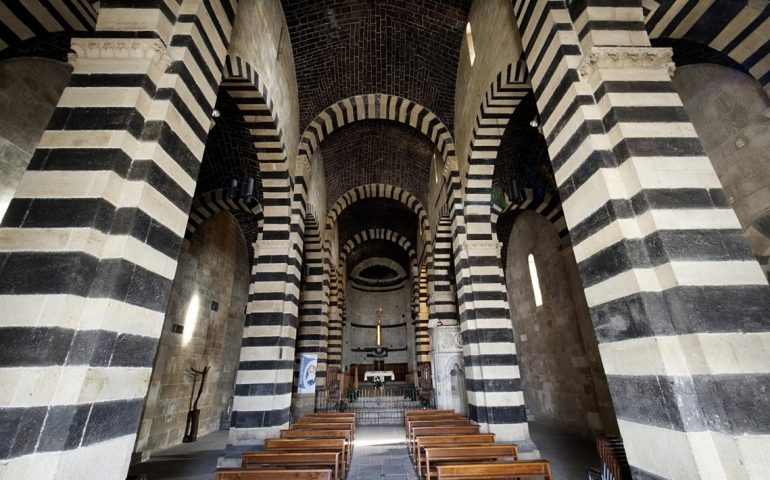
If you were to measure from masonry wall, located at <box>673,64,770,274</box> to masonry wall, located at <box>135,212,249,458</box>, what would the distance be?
11.7 meters

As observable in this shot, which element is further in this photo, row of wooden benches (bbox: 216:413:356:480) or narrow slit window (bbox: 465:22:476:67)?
narrow slit window (bbox: 465:22:476:67)

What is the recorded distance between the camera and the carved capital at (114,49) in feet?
10.5

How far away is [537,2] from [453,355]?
328 inches

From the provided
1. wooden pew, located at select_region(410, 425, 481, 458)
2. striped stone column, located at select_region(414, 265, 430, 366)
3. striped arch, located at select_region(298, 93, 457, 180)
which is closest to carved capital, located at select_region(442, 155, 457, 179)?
striped arch, located at select_region(298, 93, 457, 180)

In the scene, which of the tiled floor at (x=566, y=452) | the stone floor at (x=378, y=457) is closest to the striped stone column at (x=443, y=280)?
the stone floor at (x=378, y=457)

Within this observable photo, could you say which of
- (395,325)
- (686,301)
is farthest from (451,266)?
(395,325)

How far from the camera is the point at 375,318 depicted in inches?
991

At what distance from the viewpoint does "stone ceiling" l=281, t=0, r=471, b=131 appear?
826cm

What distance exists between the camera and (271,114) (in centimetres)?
693

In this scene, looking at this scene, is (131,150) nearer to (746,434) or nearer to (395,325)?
(746,434)

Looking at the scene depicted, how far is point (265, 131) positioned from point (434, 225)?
21.9 ft

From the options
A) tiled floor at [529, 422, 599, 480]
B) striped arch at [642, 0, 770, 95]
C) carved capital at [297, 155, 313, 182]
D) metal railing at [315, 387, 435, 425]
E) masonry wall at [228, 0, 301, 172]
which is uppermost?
masonry wall at [228, 0, 301, 172]

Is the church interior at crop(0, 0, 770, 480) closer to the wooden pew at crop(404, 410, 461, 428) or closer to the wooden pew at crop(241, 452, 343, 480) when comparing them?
the wooden pew at crop(241, 452, 343, 480)

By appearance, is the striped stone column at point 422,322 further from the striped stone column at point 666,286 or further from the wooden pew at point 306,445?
the striped stone column at point 666,286
